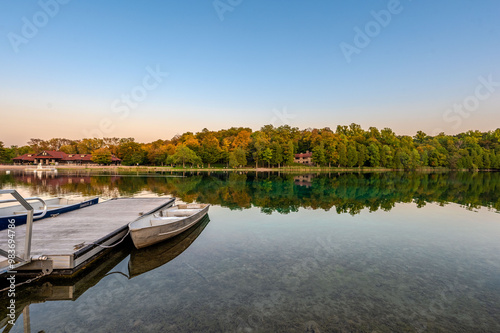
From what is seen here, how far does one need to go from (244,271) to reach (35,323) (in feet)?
19.7

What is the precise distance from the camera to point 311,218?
721 inches

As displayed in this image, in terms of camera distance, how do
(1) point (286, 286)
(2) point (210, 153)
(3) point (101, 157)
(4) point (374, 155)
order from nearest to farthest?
1. (1) point (286, 286)
2. (2) point (210, 153)
3. (3) point (101, 157)
4. (4) point (374, 155)

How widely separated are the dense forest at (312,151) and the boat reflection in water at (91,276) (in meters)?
84.0

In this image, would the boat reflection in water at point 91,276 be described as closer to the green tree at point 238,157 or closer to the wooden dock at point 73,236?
the wooden dock at point 73,236

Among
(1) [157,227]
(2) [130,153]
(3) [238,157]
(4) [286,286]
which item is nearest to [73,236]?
(1) [157,227]

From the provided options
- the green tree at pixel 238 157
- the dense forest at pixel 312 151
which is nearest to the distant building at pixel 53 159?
the dense forest at pixel 312 151

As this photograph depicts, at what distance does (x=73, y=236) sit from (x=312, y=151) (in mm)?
105827

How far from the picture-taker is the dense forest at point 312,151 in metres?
99.2

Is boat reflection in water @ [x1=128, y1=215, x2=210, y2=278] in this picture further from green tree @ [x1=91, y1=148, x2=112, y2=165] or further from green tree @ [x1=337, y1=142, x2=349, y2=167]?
green tree @ [x1=91, y1=148, x2=112, y2=165]

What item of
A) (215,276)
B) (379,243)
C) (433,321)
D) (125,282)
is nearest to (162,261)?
(125,282)

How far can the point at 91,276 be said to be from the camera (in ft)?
28.3

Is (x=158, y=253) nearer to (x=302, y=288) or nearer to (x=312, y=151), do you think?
(x=302, y=288)

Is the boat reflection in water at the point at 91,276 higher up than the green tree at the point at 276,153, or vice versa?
the green tree at the point at 276,153

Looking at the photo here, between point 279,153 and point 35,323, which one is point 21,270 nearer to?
Answer: point 35,323
